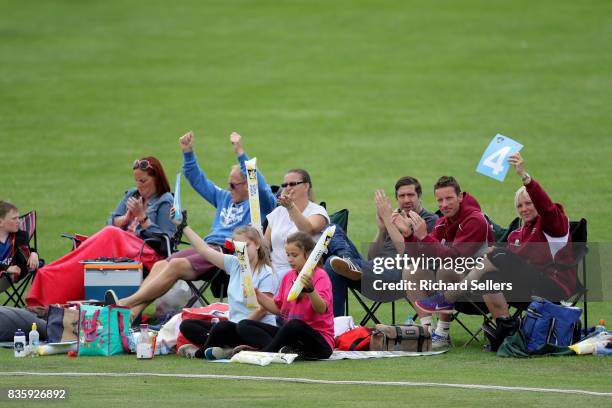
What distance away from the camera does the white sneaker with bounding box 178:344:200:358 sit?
390 inches

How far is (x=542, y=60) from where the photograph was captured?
94.1ft

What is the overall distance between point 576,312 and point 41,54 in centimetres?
2255

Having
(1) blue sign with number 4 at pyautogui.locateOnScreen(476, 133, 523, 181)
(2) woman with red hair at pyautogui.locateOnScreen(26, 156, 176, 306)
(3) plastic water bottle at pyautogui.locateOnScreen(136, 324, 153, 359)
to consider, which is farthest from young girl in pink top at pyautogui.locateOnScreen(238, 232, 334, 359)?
(2) woman with red hair at pyautogui.locateOnScreen(26, 156, 176, 306)

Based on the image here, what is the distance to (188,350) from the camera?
994 cm

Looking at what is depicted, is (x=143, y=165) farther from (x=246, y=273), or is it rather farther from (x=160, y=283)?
(x=246, y=273)

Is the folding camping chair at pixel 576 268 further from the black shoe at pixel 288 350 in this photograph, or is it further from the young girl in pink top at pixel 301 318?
the black shoe at pixel 288 350

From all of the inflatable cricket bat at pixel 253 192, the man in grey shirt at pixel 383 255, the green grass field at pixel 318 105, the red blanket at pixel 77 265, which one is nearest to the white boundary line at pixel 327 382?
the green grass field at pixel 318 105

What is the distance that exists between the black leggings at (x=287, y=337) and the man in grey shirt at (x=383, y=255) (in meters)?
1.12

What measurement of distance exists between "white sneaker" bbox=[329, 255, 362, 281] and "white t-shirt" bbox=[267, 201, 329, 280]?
0.37 metres

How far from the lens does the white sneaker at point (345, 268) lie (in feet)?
34.7

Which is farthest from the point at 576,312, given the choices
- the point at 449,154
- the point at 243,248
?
the point at 449,154

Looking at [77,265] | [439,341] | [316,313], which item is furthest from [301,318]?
[77,265]

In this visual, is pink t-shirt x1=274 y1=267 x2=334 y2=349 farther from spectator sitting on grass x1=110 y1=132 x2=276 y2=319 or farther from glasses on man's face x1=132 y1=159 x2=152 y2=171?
glasses on man's face x1=132 y1=159 x2=152 y2=171

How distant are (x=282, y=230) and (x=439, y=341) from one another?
1.65m
